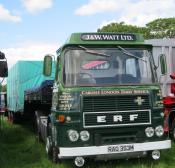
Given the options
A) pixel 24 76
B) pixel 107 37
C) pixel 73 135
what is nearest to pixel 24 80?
pixel 24 76

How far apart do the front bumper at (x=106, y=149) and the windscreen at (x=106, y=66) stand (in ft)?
3.94

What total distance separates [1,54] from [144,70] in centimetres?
296

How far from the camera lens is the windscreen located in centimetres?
900

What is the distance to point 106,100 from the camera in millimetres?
8758

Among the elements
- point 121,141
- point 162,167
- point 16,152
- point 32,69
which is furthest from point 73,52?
point 32,69

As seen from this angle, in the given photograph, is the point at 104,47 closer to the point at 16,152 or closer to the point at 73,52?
the point at 73,52

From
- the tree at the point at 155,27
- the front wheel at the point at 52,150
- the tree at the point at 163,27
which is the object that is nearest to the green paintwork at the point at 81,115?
the front wheel at the point at 52,150

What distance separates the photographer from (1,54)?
9.76m

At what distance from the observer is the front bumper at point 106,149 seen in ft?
28.0

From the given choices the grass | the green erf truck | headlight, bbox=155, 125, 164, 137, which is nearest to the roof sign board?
the green erf truck

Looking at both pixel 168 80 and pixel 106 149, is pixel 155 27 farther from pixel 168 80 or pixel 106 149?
pixel 106 149

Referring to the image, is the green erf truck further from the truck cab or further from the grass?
the grass

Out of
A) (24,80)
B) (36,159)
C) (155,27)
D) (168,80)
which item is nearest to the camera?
(36,159)

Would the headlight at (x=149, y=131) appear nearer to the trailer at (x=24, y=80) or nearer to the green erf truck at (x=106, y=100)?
the green erf truck at (x=106, y=100)
